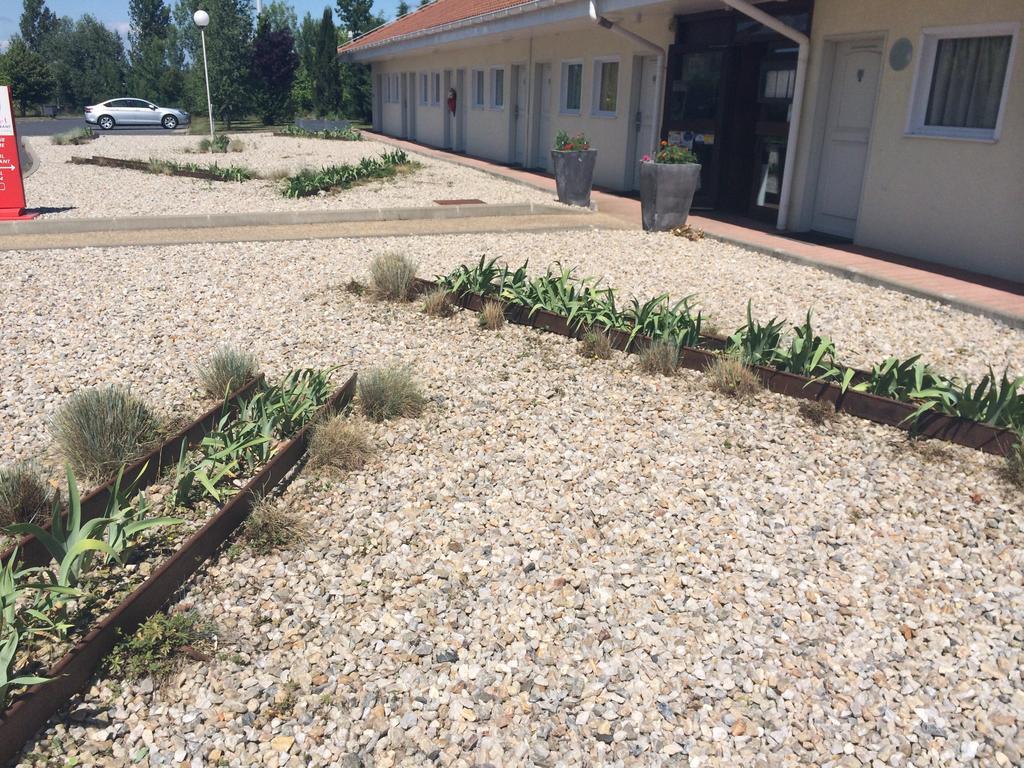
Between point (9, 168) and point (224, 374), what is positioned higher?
point (9, 168)

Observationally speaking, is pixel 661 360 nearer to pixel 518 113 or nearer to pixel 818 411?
pixel 818 411

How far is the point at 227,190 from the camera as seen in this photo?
14492mm

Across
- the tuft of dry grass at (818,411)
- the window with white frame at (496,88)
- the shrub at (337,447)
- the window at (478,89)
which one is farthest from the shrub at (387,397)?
the window at (478,89)

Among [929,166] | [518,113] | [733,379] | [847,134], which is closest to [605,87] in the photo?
[518,113]

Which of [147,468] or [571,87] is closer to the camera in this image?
[147,468]

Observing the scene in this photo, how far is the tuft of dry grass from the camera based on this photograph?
482 cm

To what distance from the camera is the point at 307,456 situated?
4336 millimetres

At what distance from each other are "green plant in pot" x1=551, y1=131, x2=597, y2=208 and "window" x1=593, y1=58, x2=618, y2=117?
317 centimetres

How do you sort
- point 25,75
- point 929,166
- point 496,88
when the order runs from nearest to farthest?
point 929,166 → point 496,88 → point 25,75

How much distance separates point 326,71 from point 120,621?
44.3 meters

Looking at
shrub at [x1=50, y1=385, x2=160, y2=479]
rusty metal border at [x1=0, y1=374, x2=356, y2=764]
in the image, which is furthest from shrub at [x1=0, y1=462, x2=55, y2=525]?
rusty metal border at [x1=0, y1=374, x2=356, y2=764]

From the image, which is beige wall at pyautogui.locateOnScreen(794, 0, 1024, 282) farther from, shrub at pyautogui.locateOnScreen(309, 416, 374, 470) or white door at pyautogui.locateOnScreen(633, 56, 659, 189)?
shrub at pyautogui.locateOnScreen(309, 416, 374, 470)

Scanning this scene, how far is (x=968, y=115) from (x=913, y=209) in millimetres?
1054

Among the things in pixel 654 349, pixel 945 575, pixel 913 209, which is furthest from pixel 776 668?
pixel 913 209
